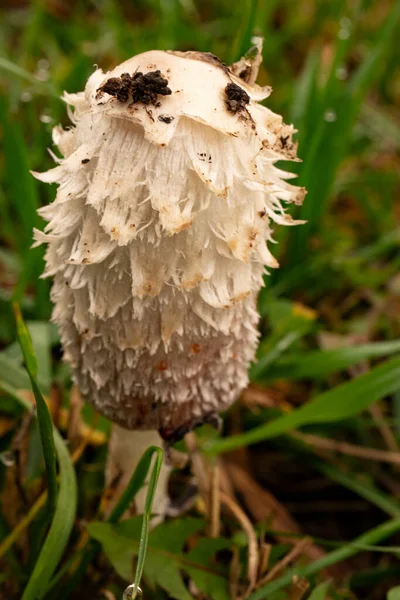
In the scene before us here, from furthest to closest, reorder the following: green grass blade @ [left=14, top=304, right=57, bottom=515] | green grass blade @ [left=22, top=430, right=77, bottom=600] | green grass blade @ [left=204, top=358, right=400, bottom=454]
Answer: green grass blade @ [left=204, top=358, right=400, bottom=454]
green grass blade @ [left=22, top=430, right=77, bottom=600]
green grass blade @ [left=14, top=304, right=57, bottom=515]

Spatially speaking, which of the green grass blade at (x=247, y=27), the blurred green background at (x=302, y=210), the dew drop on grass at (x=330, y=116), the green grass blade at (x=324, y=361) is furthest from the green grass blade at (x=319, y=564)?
the dew drop on grass at (x=330, y=116)

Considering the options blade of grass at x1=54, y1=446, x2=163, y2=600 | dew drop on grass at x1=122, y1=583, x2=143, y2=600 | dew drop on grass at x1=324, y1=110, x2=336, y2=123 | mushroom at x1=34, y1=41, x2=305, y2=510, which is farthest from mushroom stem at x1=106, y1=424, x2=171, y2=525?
dew drop on grass at x1=324, y1=110, x2=336, y2=123

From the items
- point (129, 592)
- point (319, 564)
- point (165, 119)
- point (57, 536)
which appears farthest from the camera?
point (319, 564)

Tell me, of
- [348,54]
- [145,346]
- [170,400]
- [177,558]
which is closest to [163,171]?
[145,346]

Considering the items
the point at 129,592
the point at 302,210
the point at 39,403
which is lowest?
the point at 129,592

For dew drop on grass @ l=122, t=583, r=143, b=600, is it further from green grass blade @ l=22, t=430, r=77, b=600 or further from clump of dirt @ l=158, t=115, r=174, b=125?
clump of dirt @ l=158, t=115, r=174, b=125

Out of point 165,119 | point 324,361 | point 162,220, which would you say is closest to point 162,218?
point 162,220

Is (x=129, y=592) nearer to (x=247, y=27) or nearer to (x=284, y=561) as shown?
(x=284, y=561)
